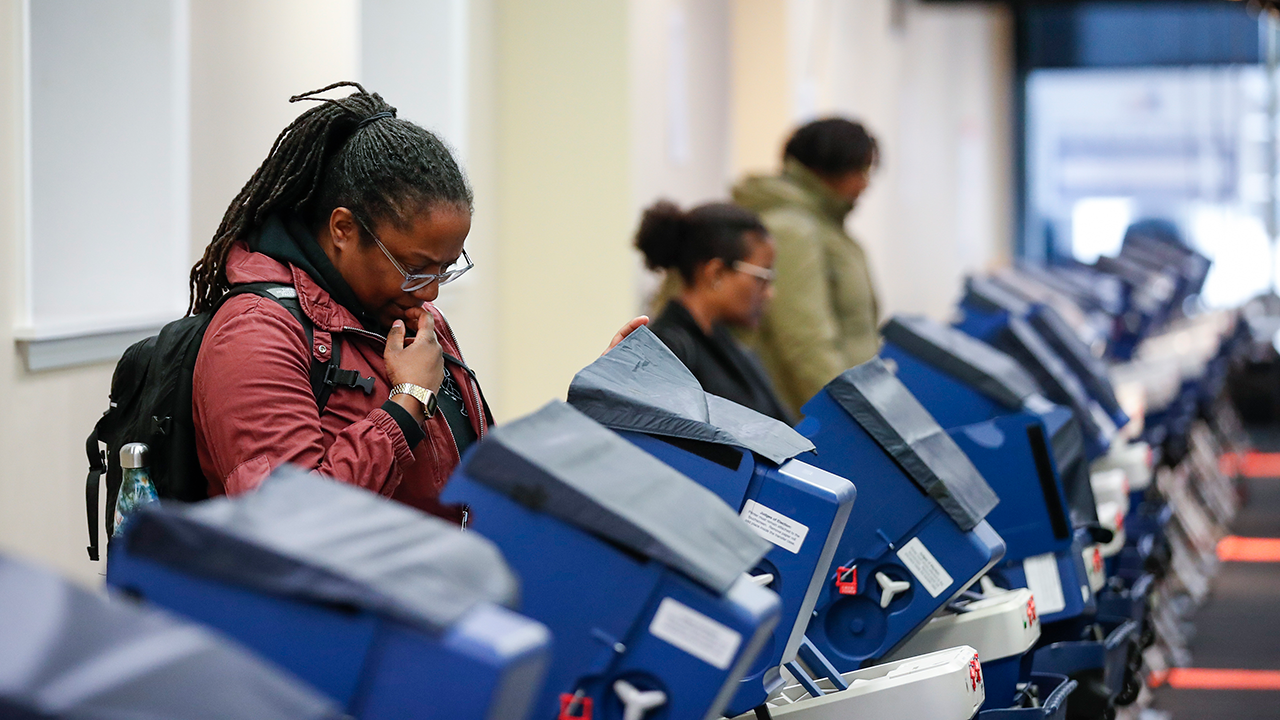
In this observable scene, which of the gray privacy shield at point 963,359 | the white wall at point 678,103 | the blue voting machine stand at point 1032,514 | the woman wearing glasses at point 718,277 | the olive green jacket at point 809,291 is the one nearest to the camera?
the blue voting machine stand at point 1032,514

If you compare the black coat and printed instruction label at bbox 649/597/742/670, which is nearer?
printed instruction label at bbox 649/597/742/670

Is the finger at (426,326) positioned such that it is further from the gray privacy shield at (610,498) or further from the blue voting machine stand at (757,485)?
the gray privacy shield at (610,498)

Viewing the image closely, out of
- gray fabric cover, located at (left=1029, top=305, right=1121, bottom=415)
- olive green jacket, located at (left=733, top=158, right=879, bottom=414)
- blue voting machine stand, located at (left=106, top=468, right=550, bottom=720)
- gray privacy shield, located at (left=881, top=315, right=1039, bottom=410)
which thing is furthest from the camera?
olive green jacket, located at (left=733, top=158, right=879, bottom=414)

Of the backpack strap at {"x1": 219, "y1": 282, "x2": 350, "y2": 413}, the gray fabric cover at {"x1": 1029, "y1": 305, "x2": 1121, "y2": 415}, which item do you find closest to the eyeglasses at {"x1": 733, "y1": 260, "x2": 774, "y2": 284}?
the gray fabric cover at {"x1": 1029, "y1": 305, "x2": 1121, "y2": 415}

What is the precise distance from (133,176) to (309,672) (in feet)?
7.37

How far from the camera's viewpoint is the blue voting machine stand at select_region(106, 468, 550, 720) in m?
0.99

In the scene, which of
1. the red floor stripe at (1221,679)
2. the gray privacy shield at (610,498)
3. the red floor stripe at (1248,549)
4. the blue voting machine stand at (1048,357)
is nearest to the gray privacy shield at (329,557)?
the gray privacy shield at (610,498)

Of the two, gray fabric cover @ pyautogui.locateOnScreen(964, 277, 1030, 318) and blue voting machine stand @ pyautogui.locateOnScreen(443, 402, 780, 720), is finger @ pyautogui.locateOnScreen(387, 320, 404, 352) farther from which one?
gray fabric cover @ pyautogui.locateOnScreen(964, 277, 1030, 318)

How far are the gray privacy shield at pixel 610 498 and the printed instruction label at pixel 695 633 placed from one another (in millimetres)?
33

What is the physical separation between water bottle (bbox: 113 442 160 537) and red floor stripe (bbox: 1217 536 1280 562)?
626 cm

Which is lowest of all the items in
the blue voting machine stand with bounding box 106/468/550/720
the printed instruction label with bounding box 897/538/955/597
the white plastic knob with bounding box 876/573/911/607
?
the white plastic knob with bounding box 876/573/911/607

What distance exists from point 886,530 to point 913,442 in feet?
0.41

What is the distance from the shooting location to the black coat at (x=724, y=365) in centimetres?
306

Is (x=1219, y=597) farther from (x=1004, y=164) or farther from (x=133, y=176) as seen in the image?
(x=1004, y=164)
